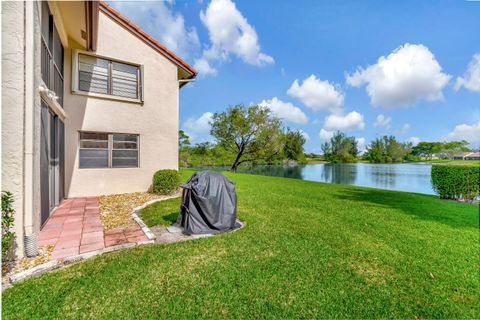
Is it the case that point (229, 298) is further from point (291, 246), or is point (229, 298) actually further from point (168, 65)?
point (168, 65)

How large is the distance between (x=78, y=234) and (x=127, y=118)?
17.1 feet

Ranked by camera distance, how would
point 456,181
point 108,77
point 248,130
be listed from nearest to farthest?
1. point 108,77
2. point 456,181
3. point 248,130

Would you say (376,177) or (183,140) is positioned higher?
(183,140)

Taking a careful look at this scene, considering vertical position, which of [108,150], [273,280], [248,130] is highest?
[248,130]

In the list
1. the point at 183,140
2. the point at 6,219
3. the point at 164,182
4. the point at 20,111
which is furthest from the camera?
the point at 183,140

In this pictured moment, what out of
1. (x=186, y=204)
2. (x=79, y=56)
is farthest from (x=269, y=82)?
(x=186, y=204)

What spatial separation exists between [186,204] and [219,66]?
11.3 metres

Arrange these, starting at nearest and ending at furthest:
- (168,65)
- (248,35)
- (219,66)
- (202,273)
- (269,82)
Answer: (202,273) < (168,65) < (248,35) < (219,66) < (269,82)

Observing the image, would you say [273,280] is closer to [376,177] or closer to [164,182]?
[164,182]

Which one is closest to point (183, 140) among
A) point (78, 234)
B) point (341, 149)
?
point (78, 234)

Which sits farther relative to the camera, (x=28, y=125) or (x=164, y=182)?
(x=164, y=182)

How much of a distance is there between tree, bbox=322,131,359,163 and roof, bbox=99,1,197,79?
64476 millimetres

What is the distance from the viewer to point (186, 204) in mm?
4609

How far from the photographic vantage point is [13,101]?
116 inches
